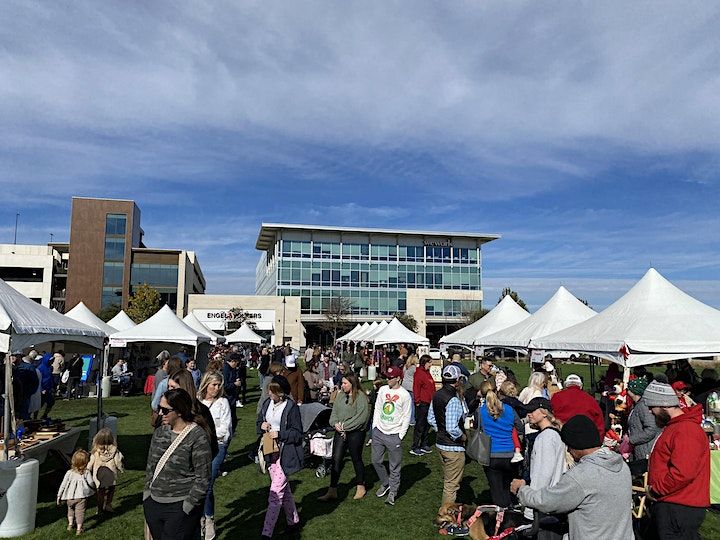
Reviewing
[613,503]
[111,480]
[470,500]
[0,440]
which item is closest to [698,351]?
[470,500]

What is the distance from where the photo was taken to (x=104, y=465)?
6871 millimetres

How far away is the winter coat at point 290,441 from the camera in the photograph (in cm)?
604

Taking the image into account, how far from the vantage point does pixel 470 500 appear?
26.2ft

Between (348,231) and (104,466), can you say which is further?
(348,231)

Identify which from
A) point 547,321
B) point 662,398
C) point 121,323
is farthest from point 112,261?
point 662,398

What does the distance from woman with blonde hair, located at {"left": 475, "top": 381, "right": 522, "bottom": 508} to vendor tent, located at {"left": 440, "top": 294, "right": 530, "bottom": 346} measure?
13151 millimetres

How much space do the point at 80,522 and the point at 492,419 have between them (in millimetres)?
4880

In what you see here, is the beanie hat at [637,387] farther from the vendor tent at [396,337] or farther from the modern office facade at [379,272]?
the modern office facade at [379,272]

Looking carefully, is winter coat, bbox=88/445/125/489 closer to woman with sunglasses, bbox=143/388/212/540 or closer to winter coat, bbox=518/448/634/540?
woman with sunglasses, bbox=143/388/212/540

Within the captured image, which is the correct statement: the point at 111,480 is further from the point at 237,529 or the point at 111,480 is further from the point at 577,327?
the point at 577,327

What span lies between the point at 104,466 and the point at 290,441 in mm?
2573

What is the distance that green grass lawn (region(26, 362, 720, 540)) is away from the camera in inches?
259

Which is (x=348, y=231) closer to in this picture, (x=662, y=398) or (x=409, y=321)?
(x=409, y=321)

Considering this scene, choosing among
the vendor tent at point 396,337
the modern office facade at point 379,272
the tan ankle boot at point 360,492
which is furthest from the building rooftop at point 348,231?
A: the tan ankle boot at point 360,492
